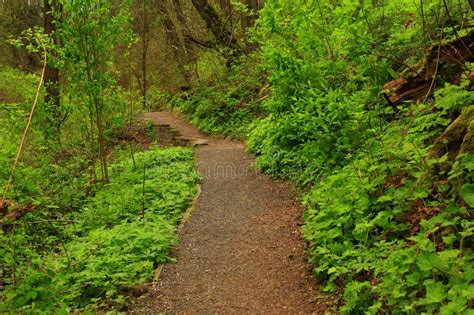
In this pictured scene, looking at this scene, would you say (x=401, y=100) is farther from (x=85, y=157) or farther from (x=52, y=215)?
(x=85, y=157)

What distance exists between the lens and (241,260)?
569 cm

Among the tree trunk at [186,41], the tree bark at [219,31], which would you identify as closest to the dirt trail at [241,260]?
the tree bark at [219,31]

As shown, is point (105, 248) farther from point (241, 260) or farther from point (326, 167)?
point (326, 167)

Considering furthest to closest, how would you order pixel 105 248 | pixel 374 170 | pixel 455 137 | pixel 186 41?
pixel 186 41 < pixel 105 248 < pixel 374 170 < pixel 455 137

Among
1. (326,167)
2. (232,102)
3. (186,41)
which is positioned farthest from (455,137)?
(186,41)

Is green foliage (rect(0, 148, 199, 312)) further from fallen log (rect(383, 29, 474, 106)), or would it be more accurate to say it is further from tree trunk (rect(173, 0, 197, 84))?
tree trunk (rect(173, 0, 197, 84))

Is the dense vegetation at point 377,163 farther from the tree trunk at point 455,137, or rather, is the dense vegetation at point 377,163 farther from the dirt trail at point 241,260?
the dirt trail at point 241,260

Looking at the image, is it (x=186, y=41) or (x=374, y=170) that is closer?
(x=374, y=170)

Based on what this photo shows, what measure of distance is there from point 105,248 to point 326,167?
3539 millimetres

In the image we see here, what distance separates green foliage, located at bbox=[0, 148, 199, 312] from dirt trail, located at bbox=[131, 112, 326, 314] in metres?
0.37

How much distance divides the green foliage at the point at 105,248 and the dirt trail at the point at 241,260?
37 cm

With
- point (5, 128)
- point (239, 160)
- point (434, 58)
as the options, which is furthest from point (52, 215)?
point (434, 58)

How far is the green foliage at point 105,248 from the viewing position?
4234 mm

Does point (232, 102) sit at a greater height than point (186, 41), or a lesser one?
lesser
